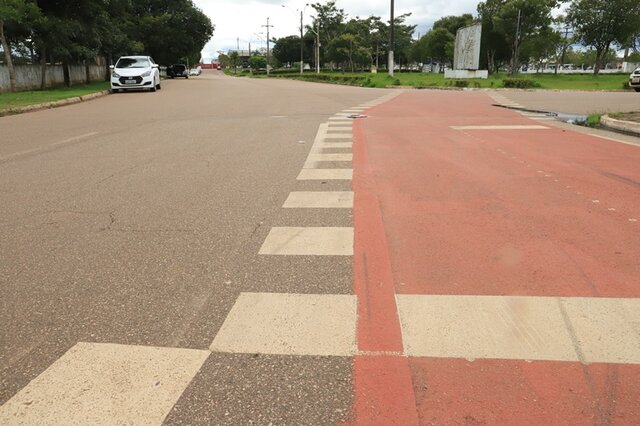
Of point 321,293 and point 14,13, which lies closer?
point 321,293

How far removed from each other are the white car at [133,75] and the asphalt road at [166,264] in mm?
17238

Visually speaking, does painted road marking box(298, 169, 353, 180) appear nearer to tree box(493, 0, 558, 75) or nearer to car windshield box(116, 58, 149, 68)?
car windshield box(116, 58, 149, 68)

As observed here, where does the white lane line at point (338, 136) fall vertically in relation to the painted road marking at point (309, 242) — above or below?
above

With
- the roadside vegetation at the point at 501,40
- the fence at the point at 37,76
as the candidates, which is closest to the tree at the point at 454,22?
the roadside vegetation at the point at 501,40

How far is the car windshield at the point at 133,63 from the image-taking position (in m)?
25.5

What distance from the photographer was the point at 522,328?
9.31ft

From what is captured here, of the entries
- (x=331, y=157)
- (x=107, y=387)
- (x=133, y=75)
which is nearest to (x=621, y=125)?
(x=331, y=157)

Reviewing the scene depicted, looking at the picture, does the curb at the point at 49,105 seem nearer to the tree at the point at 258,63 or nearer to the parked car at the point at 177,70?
the parked car at the point at 177,70

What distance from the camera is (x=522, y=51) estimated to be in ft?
189

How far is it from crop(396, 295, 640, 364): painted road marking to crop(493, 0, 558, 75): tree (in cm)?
4807

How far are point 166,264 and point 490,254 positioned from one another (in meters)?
2.43

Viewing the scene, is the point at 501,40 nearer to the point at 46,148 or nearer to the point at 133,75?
the point at 133,75

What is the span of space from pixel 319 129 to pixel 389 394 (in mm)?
9316

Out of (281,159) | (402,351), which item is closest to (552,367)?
(402,351)
